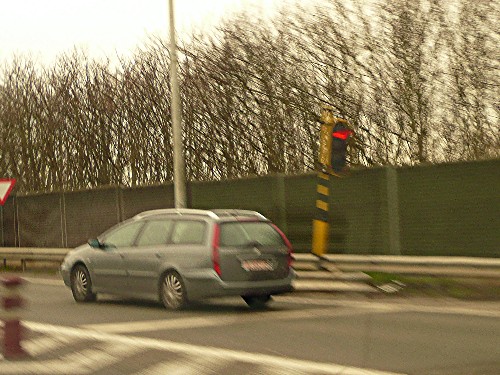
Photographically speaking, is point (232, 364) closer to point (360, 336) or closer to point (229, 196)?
point (360, 336)

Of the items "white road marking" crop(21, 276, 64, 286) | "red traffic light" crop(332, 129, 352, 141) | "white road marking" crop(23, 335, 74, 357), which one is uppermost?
"red traffic light" crop(332, 129, 352, 141)

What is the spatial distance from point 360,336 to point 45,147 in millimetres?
37166

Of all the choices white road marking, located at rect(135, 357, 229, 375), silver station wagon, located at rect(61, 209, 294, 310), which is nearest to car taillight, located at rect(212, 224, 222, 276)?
silver station wagon, located at rect(61, 209, 294, 310)

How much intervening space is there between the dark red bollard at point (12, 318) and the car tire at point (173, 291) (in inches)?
186

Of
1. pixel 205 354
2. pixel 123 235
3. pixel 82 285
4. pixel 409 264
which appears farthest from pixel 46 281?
pixel 205 354

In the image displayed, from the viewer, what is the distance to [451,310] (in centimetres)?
1391

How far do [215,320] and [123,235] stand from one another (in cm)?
344

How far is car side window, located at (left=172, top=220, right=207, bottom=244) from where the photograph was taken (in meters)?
14.7

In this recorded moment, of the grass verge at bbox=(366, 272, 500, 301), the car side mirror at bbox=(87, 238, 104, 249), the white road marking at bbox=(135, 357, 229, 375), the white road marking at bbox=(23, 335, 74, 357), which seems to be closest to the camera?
the white road marking at bbox=(135, 357, 229, 375)

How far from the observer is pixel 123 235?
16219mm

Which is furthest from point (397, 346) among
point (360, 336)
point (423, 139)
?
point (423, 139)

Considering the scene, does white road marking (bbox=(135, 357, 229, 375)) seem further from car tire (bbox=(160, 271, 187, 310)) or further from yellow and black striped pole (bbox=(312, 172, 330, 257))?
yellow and black striped pole (bbox=(312, 172, 330, 257))

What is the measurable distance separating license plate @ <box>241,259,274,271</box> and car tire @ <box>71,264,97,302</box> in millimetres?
3319

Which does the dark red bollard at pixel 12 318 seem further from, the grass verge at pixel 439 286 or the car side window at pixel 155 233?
the grass verge at pixel 439 286
